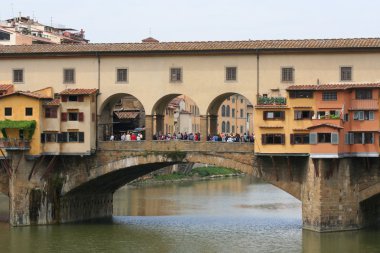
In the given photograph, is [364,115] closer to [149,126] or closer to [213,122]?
[213,122]

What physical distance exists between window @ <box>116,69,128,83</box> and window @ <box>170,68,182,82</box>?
2672 millimetres

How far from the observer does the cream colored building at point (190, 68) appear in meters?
49.0

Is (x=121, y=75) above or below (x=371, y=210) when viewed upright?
above

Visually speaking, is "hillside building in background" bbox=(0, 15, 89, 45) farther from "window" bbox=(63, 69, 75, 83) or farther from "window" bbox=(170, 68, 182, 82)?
"window" bbox=(170, 68, 182, 82)

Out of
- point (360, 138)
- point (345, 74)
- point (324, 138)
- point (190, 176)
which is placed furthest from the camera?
point (190, 176)

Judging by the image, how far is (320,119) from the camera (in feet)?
155

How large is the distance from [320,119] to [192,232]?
8908 mm

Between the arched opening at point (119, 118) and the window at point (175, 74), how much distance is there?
10.4ft

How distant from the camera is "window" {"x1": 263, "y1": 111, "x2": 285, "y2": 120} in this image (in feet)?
159

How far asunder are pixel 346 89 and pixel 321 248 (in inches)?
328

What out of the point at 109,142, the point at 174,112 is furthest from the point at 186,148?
the point at 174,112

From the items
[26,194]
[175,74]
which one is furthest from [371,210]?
[26,194]

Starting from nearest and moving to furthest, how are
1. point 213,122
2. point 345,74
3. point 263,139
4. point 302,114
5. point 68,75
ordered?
point 302,114
point 263,139
point 345,74
point 213,122
point 68,75

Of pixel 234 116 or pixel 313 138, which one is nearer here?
pixel 313 138
